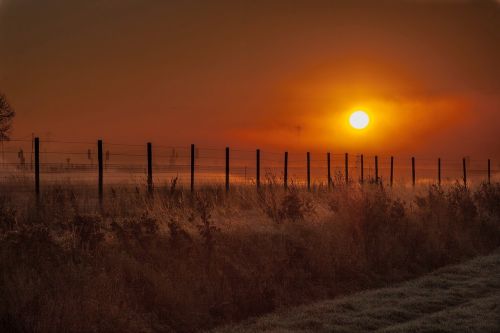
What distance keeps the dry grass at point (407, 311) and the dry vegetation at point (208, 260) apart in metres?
0.79

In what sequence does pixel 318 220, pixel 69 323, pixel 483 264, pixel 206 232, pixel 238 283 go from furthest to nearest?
1. pixel 318 220
2. pixel 483 264
3. pixel 206 232
4. pixel 238 283
5. pixel 69 323

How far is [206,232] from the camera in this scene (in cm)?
1052

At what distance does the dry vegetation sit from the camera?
775 centimetres

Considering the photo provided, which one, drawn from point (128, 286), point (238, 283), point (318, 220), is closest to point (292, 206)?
point (318, 220)

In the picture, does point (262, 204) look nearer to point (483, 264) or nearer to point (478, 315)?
point (483, 264)

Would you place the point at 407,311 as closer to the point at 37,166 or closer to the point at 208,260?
the point at 208,260

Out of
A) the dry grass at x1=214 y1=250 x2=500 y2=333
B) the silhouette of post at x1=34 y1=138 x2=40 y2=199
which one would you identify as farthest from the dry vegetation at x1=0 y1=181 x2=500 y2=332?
the silhouette of post at x1=34 y1=138 x2=40 y2=199

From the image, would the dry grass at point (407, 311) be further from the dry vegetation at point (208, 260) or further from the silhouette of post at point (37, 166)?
the silhouette of post at point (37, 166)

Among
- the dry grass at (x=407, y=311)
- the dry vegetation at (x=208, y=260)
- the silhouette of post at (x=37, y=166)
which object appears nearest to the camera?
the dry grass at (x=407, y=311)

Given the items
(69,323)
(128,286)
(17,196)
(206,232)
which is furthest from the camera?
(17,196)

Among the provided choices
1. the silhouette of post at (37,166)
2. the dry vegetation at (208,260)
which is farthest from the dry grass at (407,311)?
the silhouette of post at (37,166)

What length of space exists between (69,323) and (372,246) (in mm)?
6727

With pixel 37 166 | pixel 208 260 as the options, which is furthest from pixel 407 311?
pixel 37 166

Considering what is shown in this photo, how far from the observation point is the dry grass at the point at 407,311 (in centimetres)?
738
